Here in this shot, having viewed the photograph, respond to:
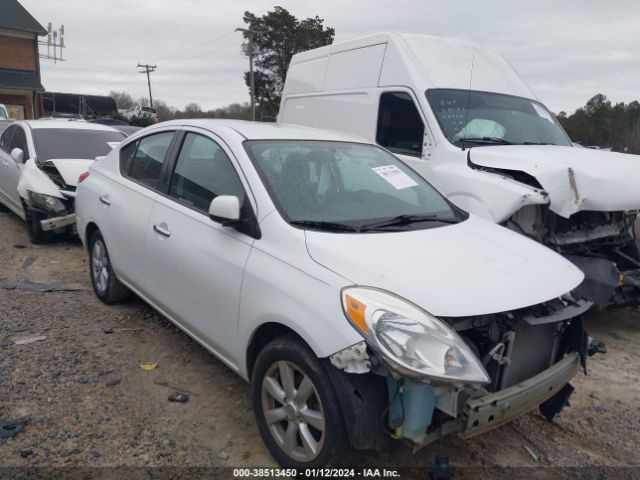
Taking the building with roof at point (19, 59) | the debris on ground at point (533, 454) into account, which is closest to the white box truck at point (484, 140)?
the debris on ground at point (533, 454)

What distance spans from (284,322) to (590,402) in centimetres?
238

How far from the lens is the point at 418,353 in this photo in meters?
2.22

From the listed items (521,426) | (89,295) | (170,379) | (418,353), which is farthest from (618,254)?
(89,295)

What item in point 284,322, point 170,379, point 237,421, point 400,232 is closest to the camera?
point 284,322

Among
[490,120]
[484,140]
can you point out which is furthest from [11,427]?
[490,120]

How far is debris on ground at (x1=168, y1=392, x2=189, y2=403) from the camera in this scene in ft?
11.1

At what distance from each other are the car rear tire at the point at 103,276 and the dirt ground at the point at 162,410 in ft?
0.49

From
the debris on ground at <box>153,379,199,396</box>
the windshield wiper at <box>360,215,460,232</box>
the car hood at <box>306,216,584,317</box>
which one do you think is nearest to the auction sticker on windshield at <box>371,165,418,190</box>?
the windshield wiper at <box>360,215,460,232</box>

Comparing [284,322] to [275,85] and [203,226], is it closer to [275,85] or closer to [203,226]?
[203,226]

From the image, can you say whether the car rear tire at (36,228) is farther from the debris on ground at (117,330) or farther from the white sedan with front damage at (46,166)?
the debris on ground at (117,330)

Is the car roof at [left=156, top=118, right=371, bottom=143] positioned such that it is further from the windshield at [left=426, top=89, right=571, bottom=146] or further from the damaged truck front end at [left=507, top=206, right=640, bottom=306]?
the windshield at [left=426, top=89, right=571, bottom=146]

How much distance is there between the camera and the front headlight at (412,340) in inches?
86.3

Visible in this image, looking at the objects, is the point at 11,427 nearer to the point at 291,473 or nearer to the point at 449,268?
the point at 291,473

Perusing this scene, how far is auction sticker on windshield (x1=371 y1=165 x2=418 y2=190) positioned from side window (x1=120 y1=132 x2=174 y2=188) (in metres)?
1.61
